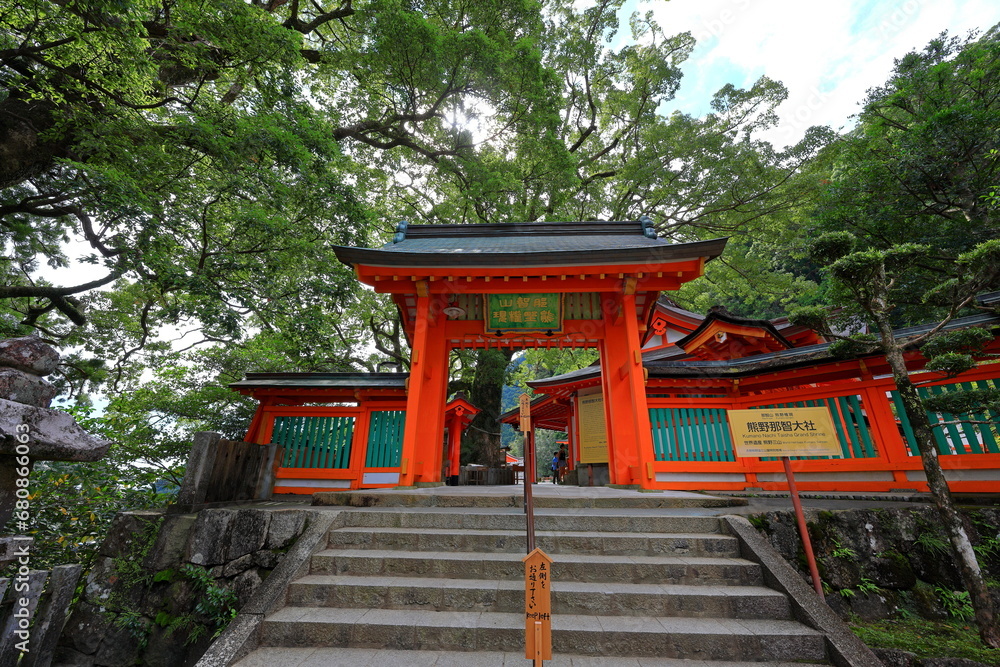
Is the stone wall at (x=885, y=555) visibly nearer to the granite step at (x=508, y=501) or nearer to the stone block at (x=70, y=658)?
the granite step at (x=508, y=501)

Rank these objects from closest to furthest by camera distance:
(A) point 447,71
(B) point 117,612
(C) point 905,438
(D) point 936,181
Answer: (B) point 117,612
(C) point 905,438
(D) point 936,181
(A) point 447,71

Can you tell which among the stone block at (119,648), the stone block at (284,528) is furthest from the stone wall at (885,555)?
the stone block at (119,648)

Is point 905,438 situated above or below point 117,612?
above

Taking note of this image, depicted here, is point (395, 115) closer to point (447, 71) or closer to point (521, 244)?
point (447, 71)

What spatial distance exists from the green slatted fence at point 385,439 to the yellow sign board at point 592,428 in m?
5.39

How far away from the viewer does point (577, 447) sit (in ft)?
38.2

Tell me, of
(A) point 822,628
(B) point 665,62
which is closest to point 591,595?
(A) point 822,628

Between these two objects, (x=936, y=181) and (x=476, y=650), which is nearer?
(x=476, y=650)

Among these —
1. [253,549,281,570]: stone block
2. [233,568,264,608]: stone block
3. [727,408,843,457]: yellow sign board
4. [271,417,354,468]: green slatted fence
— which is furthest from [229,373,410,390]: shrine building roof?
[727,408,843,457]: yellow sign board

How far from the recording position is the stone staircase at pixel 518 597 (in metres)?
2.81

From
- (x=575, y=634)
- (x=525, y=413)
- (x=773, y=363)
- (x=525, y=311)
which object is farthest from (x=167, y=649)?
(x=773, y=363)

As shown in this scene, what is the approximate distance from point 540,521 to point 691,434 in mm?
5261

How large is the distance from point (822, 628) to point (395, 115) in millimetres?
15185

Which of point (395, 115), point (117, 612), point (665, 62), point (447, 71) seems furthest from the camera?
point (665, 62)
